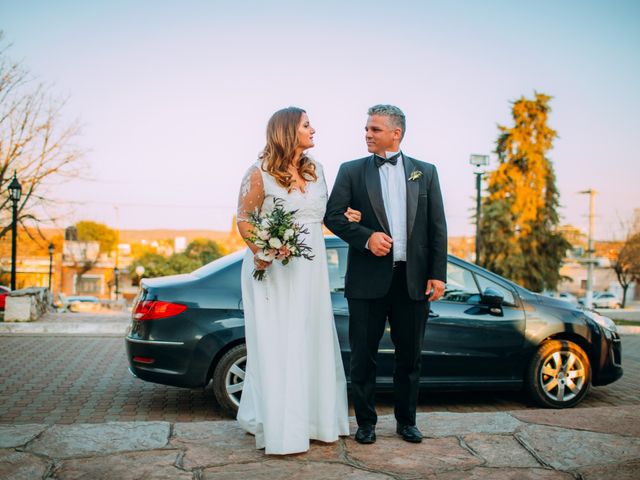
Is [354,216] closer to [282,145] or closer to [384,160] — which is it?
[384,160]

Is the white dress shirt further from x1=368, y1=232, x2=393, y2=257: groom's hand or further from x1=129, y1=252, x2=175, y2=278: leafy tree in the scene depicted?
x1=129, y1=252, x2=175, y2=278: leafy tree

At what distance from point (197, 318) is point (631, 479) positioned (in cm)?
370

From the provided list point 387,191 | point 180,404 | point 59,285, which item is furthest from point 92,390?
point 59,285

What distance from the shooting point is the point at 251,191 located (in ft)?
11.8

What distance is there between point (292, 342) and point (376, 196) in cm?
106

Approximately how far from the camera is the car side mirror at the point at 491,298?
19.0 ft

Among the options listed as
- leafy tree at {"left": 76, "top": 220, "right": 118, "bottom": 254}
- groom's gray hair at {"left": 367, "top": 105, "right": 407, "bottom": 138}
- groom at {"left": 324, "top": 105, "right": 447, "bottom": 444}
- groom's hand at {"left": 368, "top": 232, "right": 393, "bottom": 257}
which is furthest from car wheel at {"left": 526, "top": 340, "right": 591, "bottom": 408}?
leafy tree at {"left": 76, "top": 220, "right": 118, "bottom": 254}

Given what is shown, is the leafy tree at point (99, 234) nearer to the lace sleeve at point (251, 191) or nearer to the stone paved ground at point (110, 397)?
the stone paved ground at point (110, 397)

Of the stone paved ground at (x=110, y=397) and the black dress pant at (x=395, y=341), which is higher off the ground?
the black dress pant at (x=395, y=341)

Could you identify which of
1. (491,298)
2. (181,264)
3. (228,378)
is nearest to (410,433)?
(228,378)

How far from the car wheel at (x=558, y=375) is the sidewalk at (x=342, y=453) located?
6.63 ft

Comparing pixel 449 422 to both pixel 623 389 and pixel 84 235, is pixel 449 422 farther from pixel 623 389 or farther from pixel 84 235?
pixel 84 235

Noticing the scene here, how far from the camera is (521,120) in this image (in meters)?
37.0

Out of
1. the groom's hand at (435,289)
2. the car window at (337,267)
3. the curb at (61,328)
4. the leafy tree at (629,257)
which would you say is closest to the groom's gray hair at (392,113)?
the groom's hand at (435,289)
